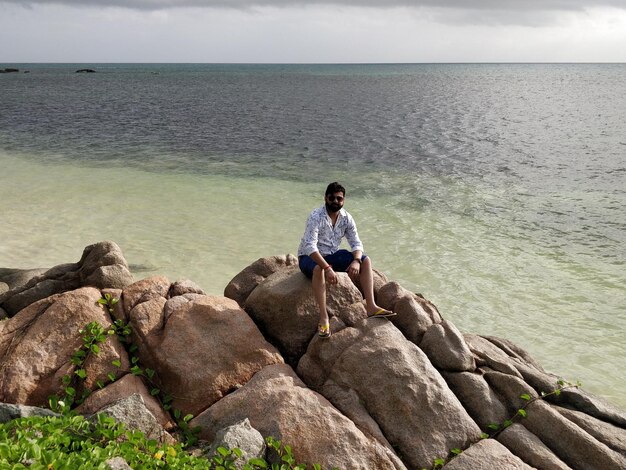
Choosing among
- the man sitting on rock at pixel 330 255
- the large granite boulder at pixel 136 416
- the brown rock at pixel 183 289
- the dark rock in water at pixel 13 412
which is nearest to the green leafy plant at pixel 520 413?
the man sitting on rock at pixel 330 255

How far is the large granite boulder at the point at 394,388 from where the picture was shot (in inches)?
316

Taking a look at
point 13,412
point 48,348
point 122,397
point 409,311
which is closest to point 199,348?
point 122,397

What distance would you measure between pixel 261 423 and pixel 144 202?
20406 mm

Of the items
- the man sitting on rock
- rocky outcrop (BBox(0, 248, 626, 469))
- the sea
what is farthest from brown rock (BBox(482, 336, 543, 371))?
the man sitting on rock

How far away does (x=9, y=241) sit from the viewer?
20.1 metres

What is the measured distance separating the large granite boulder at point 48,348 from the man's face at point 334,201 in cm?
428

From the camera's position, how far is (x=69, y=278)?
1206cm

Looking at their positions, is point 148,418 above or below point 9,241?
above

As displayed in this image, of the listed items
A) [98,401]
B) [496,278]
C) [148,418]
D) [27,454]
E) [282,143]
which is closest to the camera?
[27,454]

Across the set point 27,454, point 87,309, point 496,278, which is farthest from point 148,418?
point 496,278

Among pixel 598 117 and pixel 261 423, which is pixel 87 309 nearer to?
pixel 261 423

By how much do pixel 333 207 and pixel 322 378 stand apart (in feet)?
9.78

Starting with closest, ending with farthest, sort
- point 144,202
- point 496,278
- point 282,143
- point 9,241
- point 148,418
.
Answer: point 148,418 → point 496,278 → point 9,241 → point 144,202 → point 282,143

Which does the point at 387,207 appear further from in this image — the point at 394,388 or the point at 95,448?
the point at 95,448
